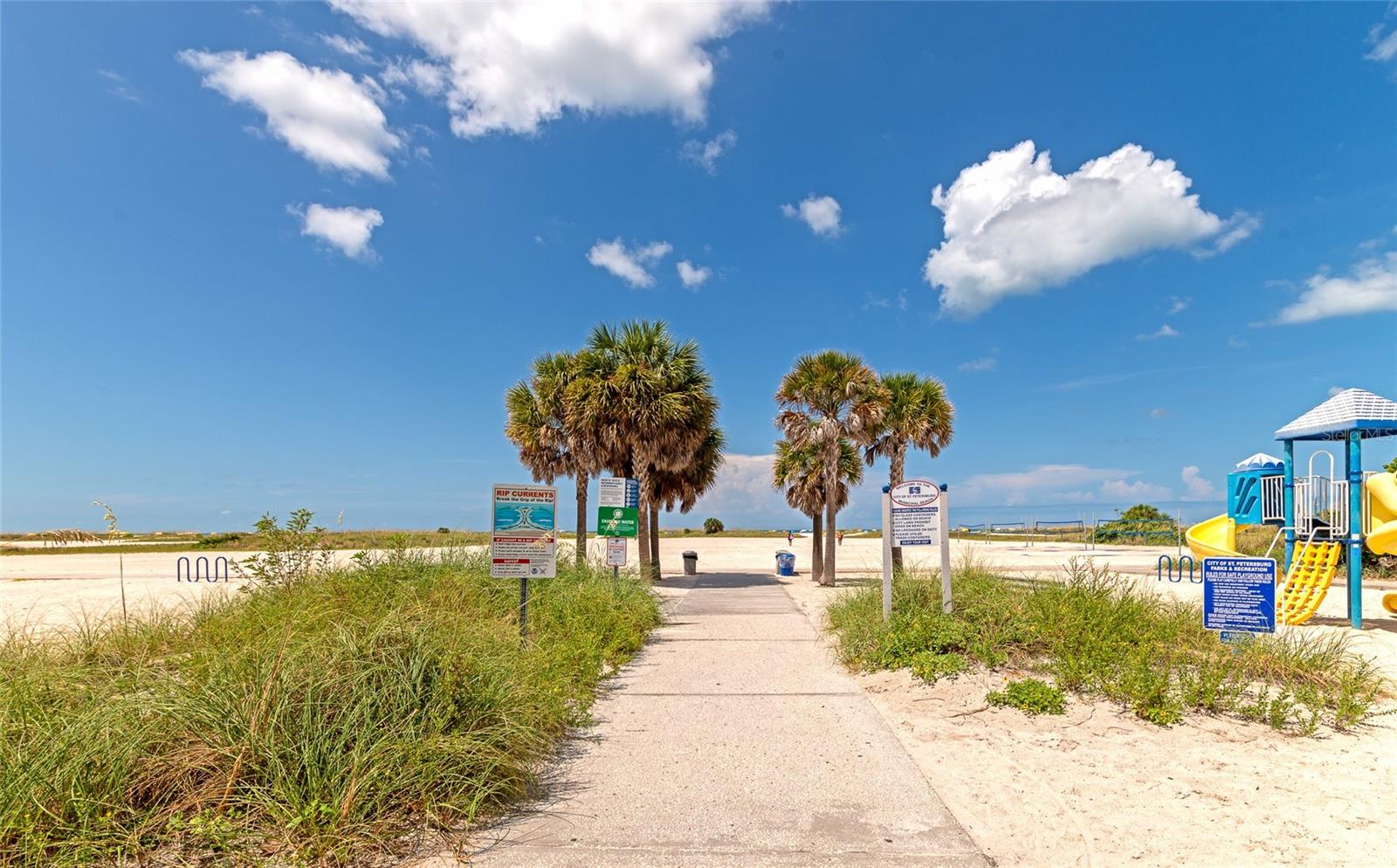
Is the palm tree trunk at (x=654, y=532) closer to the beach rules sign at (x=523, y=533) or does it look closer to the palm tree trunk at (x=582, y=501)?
the palm tree trunk at (x=582, y=501)

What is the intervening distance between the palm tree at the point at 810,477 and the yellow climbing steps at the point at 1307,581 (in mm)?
10762

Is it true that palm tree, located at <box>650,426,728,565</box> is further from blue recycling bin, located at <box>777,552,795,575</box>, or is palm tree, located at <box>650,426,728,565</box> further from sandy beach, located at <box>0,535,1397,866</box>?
sandy beach, located at <box>0,535,1397,866</box>

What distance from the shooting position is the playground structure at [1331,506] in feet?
41.7

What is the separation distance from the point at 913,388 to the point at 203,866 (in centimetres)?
2110

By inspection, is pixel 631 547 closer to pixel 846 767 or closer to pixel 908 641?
pixel 908 641

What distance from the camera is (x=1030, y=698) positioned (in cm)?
646

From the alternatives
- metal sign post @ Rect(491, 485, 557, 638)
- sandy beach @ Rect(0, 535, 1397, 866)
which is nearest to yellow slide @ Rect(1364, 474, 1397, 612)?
sandy beach @ Rect(0, 535, 1397, 866)

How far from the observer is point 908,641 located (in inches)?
327

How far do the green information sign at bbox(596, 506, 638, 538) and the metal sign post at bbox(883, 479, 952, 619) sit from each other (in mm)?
8480

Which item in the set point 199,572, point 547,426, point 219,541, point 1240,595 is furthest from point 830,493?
point 219,541

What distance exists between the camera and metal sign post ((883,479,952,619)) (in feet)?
32.6

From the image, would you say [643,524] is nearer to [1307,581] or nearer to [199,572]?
[1307,581]

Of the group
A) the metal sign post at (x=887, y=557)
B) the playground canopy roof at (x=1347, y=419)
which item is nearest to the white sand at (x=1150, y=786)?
the metal sign post at (x=887, y=557)

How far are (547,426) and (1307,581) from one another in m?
19.3
